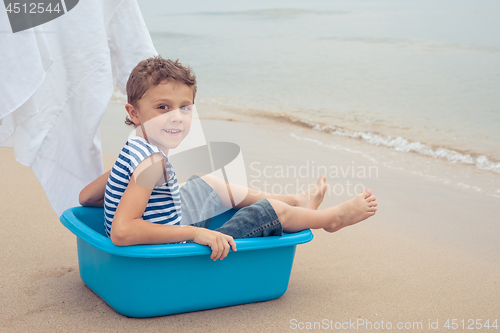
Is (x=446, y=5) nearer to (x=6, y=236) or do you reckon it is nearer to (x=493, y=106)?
(x=493, y=106)

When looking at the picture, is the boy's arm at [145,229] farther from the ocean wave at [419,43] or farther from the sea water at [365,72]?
the ocean wave at [419,43]

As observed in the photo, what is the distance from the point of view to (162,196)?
48.2 inches

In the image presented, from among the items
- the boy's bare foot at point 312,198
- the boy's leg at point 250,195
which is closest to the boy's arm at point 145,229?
the boy's leg at point 250,195

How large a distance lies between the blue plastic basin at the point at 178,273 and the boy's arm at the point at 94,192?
13 cm

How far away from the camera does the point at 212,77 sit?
7.37 meters

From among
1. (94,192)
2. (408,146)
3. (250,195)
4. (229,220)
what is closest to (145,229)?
(229,220)

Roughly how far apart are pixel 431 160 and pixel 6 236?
2942 millimetres

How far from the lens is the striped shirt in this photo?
1.15m

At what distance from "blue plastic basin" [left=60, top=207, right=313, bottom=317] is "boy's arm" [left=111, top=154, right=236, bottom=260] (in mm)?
25

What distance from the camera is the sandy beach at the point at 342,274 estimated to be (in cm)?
121

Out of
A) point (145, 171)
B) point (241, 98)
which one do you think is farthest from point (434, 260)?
point (241, 98)

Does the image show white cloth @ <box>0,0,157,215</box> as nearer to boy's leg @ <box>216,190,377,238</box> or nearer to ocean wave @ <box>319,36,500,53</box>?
boy's leg @ <box>216,190,377,238</box>

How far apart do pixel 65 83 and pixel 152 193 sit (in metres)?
0.52

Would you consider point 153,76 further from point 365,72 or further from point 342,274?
point 365,72
